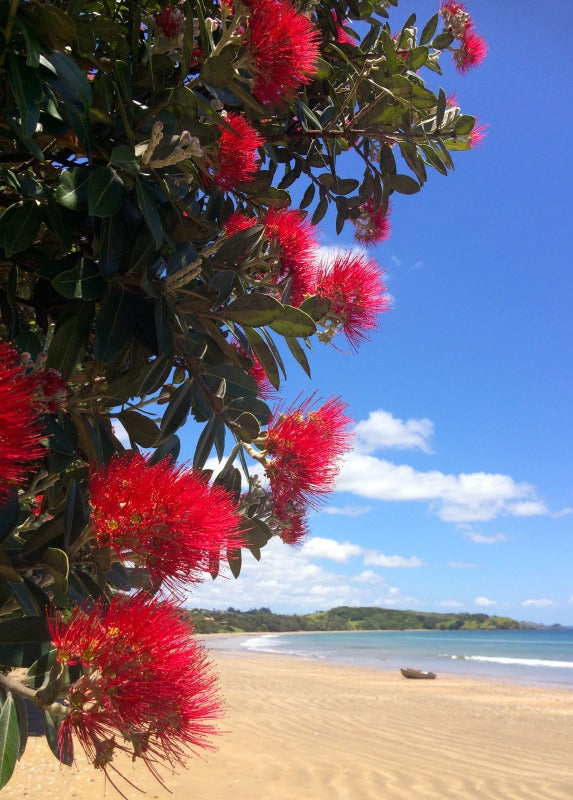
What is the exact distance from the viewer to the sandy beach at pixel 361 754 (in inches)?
167

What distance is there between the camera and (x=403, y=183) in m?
2.05

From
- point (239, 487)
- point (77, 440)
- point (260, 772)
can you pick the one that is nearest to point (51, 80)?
point (77, 440)

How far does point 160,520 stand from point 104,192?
54 cm

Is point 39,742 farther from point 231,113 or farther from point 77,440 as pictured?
point 231,113

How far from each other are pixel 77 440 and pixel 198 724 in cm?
57

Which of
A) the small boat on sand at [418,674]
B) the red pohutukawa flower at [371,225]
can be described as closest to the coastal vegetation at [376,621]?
the small boat on sand at [418,674]

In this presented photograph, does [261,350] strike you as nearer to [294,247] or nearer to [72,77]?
[294,247]

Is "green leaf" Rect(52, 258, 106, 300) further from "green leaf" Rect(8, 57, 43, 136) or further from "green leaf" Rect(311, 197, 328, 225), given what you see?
"green leaf" Rect(311, 197, 328, 225)

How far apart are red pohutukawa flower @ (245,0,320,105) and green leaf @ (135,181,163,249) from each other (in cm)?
33

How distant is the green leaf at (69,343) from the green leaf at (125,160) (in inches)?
11.1

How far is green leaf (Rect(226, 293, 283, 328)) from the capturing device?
1.31 metres

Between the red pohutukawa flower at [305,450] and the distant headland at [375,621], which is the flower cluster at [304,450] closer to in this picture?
the red pohutukawa flower at [305,450]

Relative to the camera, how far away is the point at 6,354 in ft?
2.94

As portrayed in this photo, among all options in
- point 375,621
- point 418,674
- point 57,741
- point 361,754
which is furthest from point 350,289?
point 375,621
